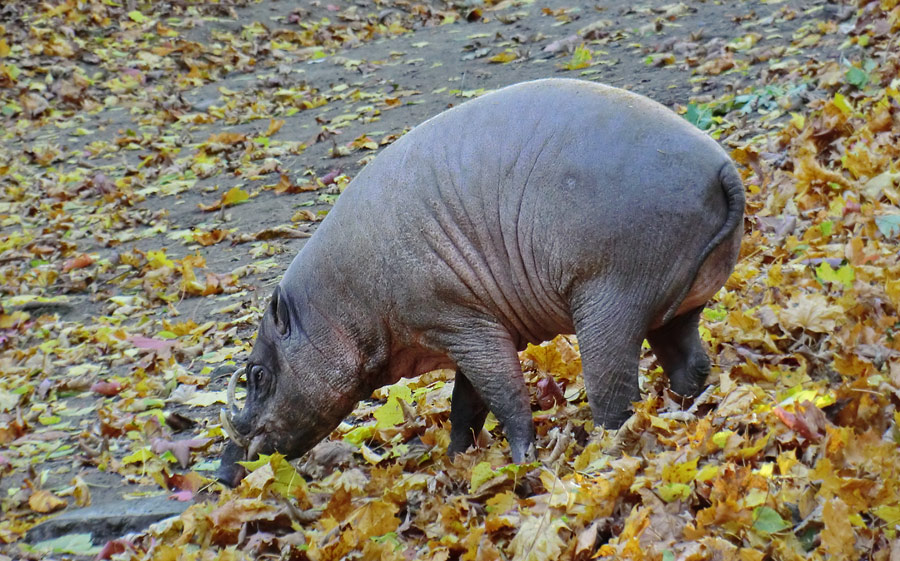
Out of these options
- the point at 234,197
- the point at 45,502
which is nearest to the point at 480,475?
the point at 45,502

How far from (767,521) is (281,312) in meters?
2.35

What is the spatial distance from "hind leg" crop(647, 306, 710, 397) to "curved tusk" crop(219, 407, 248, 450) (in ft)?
6.16

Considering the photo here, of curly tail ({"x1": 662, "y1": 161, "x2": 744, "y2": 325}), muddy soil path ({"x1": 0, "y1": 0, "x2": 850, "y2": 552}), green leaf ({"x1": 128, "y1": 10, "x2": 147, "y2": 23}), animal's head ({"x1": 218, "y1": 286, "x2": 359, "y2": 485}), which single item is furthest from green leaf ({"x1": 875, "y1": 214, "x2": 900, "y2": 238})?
green leaf ({"x1": 128, "y1": 10, "x2": 147, "y2": 23})

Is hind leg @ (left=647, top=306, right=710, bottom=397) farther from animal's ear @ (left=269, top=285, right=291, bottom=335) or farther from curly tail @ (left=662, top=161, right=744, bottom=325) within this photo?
animal's ear @ (left=269, top=285, right=291, bottom=335)

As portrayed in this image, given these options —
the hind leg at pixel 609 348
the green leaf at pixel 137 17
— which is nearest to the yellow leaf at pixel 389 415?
the hind leg at pixel 609 348

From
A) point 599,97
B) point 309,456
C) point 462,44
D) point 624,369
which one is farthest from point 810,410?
point 462,44

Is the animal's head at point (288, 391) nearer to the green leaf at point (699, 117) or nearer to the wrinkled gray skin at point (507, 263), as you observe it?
the wrinkled gray skin at point (507, 263)

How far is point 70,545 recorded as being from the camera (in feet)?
14.8

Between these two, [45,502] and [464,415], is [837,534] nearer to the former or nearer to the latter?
[464,415]

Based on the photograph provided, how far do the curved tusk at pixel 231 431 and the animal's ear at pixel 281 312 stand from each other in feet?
1.56

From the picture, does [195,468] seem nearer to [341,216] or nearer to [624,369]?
[341,216]

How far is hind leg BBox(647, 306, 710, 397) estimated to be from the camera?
4.15 meters

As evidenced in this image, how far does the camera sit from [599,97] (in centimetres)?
386

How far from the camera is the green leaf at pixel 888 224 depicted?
5156mm
